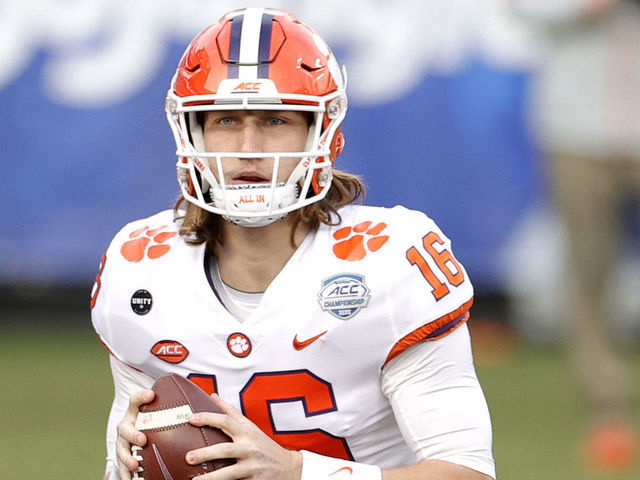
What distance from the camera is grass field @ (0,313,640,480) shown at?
4070 millimetres

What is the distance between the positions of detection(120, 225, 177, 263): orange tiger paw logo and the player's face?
0.72ft

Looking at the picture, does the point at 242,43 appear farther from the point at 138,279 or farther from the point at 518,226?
the point at 518,226

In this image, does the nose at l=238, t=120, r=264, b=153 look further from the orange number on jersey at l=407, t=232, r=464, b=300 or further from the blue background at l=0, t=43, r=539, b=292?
the blue background at l=0, t=43, r=539, b=292

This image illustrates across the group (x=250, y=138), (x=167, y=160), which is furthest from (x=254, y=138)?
(x=167, y=160)

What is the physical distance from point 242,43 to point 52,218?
3.62 metres

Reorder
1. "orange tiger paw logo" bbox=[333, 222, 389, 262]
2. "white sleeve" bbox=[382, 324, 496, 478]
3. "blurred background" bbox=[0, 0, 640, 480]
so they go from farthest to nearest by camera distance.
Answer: "blurred background" bbox=[0, 0, 640, 480], "orange tiger paw logo" bbox=[333, 222, 389, 262], "white sleeve" bbox=[382, 324, 496, 478]

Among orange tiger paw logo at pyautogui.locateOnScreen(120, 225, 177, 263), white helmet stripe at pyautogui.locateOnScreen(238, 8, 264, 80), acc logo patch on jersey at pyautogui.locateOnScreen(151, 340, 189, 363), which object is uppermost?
white helmet stripe at pyautogui.locateOnScreen(238, 8, 264, 80)

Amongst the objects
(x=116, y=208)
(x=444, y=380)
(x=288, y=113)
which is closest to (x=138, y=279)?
(x=288, y=113)

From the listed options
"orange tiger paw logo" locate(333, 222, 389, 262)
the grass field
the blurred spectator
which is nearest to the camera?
"orange tiger paw logo" locate(333, 222, 389, 262)

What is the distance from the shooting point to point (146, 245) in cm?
246

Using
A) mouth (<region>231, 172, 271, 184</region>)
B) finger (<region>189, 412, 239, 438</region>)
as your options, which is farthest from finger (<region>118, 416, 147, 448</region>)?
mouth (<region>231, 172, 271, 184</region>)

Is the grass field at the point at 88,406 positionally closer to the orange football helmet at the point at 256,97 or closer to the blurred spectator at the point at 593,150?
the blurred spectator at the point at 593,150

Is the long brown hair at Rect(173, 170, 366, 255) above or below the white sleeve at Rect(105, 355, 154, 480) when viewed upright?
above

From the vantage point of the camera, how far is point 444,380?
224 cm
